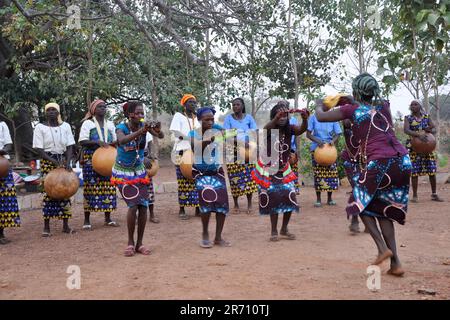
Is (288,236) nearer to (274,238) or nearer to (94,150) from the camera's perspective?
(274,238)

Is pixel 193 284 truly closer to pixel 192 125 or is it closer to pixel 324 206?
pixel 192 125

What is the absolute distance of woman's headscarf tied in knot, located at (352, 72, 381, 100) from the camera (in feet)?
15.2

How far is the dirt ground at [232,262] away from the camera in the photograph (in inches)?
162

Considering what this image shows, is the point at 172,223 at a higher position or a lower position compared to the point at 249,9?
lower

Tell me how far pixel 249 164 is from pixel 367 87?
4.37 meters

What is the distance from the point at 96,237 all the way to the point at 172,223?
1.30 meters

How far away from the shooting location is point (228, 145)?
898 cm

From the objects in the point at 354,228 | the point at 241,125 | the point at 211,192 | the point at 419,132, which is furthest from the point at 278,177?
the point at 419,132

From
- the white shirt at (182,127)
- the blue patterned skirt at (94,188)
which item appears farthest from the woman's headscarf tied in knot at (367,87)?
the blue patterned skirt at (94,188)

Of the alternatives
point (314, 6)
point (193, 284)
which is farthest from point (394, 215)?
point (314, 6)

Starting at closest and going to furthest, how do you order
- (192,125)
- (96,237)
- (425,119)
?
(96,237), (192,125), (425,119)

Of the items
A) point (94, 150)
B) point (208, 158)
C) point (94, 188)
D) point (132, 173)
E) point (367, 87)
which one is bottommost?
point (94, 188)

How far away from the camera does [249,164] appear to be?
348 inches

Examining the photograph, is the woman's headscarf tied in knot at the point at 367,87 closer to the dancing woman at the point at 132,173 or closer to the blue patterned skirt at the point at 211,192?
the blue patterned skirt at the point at 211,192
